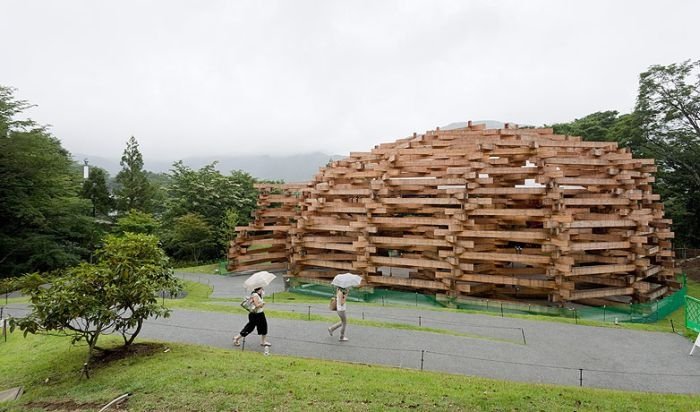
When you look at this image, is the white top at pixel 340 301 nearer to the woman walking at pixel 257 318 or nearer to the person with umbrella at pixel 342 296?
the person with umbrella at pixel 342 296

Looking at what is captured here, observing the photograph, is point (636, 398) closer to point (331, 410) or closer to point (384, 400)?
point (384, 400)

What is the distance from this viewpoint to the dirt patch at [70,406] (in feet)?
24.6

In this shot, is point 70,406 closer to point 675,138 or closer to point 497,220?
point 497,220

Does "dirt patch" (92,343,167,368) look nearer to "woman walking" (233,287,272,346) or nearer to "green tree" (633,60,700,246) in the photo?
"woman walking" (233,287,272,346)

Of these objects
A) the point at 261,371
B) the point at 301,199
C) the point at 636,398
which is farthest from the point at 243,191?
the point at 636,398

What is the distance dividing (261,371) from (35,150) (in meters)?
31.5

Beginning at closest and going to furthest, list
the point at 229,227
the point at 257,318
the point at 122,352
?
the point at 122,352 → the point at 257,318 → the point at 229,227

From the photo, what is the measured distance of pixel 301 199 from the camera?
94.5ft

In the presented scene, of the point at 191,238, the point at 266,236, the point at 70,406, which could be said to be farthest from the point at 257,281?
the point at 191,238

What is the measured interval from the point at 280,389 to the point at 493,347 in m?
7.24

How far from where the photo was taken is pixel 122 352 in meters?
10.2

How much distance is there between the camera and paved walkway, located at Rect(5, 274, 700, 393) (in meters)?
9.99

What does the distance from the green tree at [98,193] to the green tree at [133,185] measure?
4.19 feet

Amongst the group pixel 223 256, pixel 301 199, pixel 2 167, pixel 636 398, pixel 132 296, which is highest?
pixel 2 167
